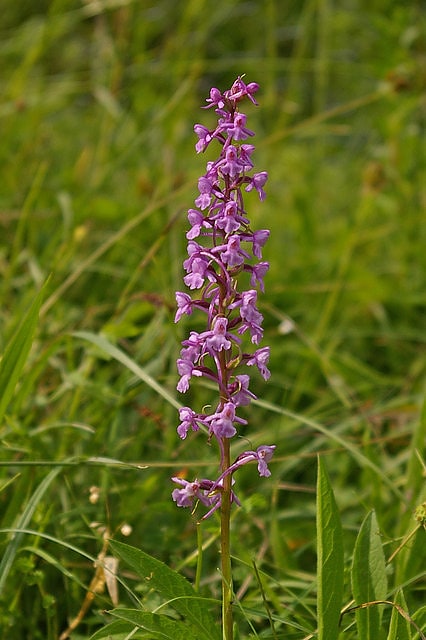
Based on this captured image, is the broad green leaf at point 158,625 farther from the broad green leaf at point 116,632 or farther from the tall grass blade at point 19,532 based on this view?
the tall grass blade at point 19,532

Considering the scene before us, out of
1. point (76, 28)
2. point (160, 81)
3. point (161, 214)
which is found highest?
point (76, 28)

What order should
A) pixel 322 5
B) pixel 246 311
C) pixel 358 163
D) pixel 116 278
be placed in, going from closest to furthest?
pixel 246 311 < pixel 116 278 < pixel 322 5 < pixel 358 163

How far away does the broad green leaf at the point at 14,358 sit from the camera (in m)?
2.06

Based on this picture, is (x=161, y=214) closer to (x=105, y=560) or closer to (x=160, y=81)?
(x=160, y=81)

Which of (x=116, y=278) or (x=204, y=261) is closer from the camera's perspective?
(x=204, y=261)

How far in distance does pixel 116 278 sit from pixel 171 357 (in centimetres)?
81

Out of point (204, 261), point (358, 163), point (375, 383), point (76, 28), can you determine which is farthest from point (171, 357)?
point (76, 28)

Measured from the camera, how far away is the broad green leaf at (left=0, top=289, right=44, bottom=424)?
2.06 meters

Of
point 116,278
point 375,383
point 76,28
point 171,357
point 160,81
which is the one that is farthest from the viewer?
point 76,28

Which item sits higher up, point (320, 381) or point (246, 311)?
point (320, 381)

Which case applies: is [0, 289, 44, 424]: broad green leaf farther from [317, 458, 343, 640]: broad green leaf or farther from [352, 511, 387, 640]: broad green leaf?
[352, 511, 387, 640]: broad green leaf

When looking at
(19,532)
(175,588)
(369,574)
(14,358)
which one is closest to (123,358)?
(14,358)

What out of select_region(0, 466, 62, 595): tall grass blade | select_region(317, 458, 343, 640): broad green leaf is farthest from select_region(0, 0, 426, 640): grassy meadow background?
select_region(317, 458, 343, 640): broad green leaf

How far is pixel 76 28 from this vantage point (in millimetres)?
9234
